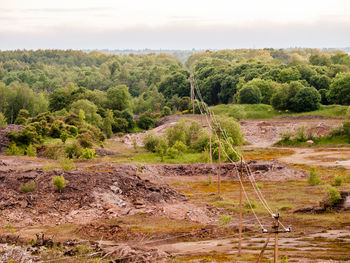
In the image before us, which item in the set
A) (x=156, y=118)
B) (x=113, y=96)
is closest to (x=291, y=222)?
(x=156, y=118)

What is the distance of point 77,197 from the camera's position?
3447cm

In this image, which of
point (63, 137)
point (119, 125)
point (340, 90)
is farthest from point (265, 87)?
point (63, 137)

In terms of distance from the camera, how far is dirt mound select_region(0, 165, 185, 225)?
32500 mm

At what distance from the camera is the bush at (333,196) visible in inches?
1341

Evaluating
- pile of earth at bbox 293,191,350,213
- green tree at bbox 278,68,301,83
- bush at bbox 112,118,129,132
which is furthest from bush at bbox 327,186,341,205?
green tree at bbox 278,68,301,83

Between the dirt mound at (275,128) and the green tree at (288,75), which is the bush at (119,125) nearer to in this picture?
the dirt mound at (275,128)

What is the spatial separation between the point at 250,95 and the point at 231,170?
37587 mm

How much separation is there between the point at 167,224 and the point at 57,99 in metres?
59.4

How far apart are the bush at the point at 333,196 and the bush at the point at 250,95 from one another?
49.7m

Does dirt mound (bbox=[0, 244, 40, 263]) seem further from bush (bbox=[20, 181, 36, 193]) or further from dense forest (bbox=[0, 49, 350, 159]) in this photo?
dense forest (bbox=[0, 49, 350, 159])

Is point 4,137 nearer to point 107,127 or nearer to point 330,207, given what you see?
point 107,127

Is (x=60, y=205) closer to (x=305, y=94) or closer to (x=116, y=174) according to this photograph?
(x=116, y=174)

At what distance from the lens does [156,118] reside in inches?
3408

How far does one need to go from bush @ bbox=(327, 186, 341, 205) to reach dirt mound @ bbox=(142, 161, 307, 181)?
1131 cm
